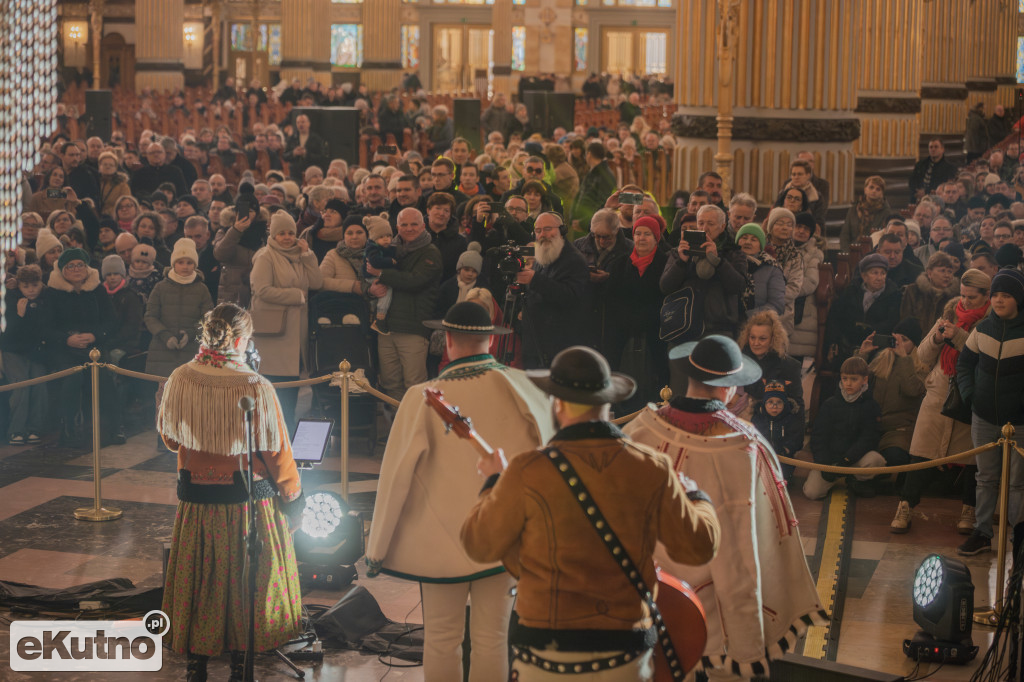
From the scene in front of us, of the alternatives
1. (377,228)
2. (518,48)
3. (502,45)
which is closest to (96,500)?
(377,228)

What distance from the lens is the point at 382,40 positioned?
40500 mm

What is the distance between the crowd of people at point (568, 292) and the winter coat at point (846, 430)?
13 millimetres

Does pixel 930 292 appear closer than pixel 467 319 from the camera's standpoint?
No

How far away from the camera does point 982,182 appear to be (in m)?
15.0

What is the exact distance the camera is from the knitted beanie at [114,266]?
9844 mm

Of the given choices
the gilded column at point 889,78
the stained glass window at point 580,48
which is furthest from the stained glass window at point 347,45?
the gilded column at point 889,78

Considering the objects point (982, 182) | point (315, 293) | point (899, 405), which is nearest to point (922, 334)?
point (899, 405)

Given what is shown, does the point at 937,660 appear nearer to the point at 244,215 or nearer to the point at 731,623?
the point at 731,623

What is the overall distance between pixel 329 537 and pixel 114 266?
398 centimetres

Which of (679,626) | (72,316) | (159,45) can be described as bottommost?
(679,626)

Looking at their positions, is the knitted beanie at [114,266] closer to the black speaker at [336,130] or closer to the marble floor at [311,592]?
the marble floor at [311,592]

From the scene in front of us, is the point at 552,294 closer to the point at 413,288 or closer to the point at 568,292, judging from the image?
the point at 568,292

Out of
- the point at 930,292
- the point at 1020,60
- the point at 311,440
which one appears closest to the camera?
the point at 311,440

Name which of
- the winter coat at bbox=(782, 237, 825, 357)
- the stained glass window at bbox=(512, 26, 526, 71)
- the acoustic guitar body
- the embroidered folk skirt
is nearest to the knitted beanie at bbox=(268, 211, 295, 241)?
the winter coat at bbox=(782, 237, 825, 357)
